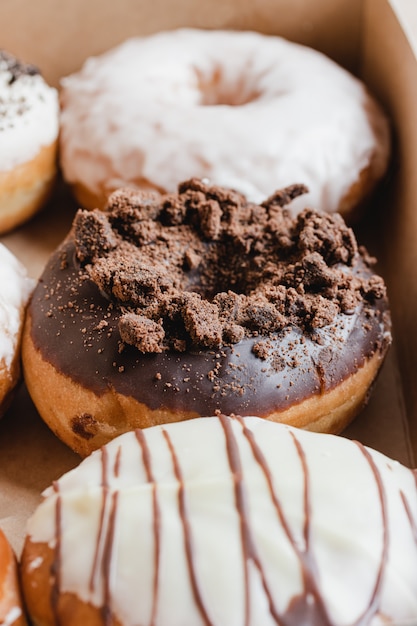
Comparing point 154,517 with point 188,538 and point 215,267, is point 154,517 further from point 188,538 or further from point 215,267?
point 215,267

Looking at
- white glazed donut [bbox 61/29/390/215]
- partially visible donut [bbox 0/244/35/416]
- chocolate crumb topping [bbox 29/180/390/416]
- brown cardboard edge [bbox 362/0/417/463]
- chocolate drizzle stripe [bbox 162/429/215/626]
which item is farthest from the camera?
white glazed donut [bbox 61/29/390/215]

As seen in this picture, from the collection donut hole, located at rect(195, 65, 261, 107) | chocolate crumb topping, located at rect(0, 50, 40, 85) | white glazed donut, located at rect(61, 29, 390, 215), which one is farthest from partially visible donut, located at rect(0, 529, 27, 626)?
donut hole, located at rect(195, 65, 261, 107)

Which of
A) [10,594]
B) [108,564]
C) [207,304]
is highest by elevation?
[207,304]

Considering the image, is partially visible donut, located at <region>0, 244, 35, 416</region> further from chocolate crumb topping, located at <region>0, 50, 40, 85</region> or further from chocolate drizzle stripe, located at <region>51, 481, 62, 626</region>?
chocolate crumb topping, located at <region>0, 50, 40, 85</region>

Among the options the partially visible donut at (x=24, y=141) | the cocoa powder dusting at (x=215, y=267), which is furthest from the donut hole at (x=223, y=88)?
the cocoa powder dusting at (x=215, y=267)

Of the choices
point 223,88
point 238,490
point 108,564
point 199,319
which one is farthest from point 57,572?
point 223,88

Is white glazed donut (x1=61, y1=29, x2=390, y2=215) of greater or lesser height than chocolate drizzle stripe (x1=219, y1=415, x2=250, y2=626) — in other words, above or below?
above

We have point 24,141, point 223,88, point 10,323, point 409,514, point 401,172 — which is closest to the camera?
point 409,514
